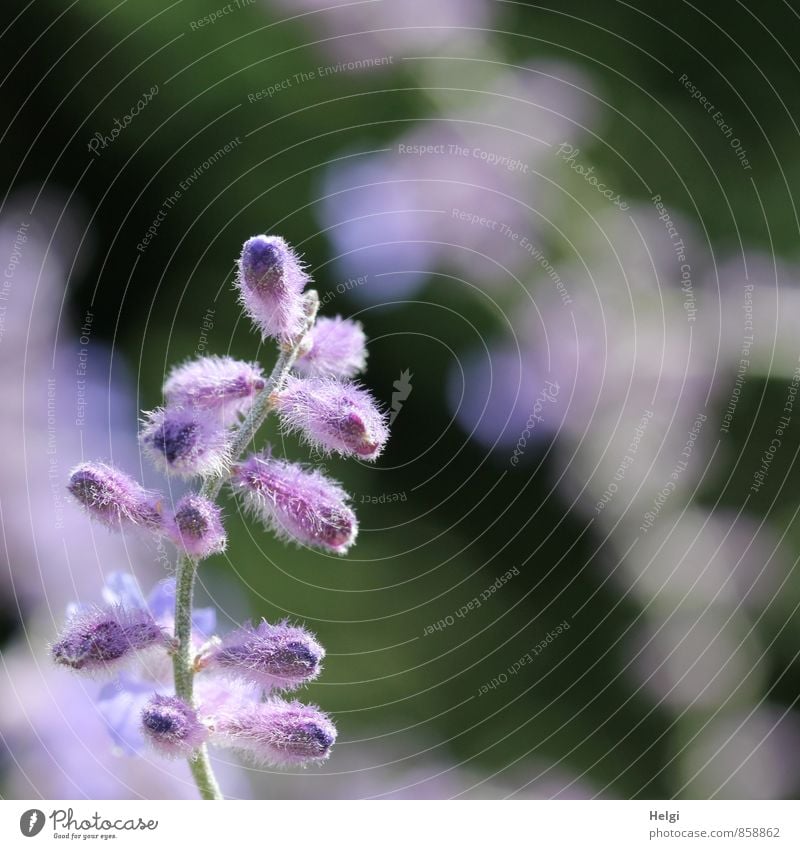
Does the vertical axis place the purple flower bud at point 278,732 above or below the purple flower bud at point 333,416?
below

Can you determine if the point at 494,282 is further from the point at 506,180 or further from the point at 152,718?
the point at 152,718

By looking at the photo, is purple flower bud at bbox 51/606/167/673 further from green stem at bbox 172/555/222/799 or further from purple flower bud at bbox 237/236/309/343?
purple flower bud at bbox 237/236/309/343

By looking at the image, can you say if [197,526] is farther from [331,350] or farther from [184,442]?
[331,350]

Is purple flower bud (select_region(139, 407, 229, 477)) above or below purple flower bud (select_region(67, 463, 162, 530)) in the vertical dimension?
above
